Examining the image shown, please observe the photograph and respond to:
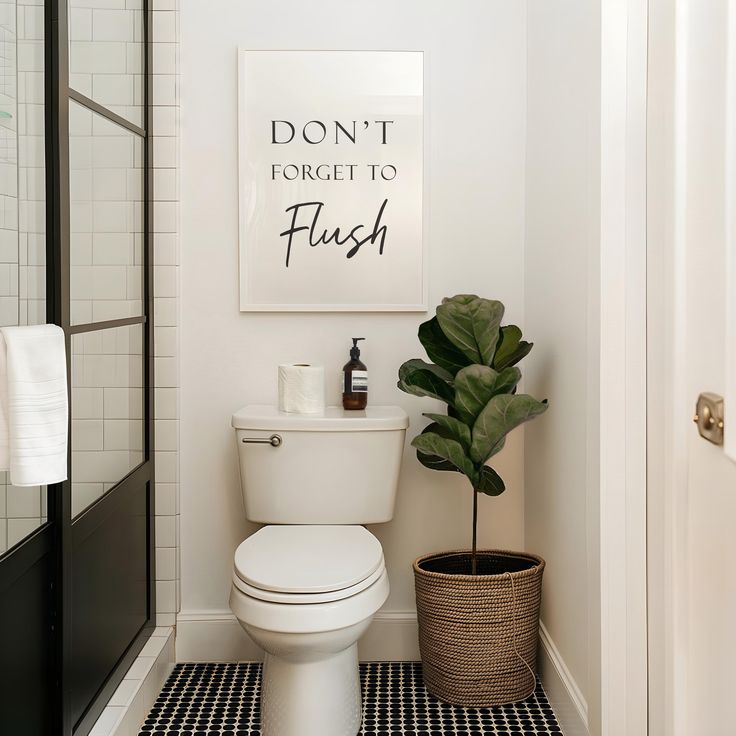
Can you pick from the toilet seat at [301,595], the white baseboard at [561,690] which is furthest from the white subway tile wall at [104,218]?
the white baseboard at [561,690]

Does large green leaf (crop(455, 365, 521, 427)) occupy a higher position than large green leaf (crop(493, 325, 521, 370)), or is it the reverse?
large green leaf (crop(493, 325, 521, 370))

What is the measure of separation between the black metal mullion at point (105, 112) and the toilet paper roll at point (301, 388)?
2.58 feet

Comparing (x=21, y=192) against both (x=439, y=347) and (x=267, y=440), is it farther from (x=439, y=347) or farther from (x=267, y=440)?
(x=439, y=347)

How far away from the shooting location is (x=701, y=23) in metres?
1.30

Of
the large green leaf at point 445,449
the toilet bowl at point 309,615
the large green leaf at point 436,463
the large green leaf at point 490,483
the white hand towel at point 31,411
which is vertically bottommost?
the toilet bowl at point 309,615

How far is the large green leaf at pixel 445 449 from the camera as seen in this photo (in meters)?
2.22

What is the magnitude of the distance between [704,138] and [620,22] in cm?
62

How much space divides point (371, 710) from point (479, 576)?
47 centimetres

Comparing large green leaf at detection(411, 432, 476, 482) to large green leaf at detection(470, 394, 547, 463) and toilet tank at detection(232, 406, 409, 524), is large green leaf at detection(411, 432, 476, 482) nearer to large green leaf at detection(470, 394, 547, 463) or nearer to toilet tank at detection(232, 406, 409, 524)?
large green leaf at detection(470, 394, 547, 463)

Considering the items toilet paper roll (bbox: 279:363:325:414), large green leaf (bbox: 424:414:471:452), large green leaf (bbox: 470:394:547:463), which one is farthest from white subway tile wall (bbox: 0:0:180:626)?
large green leaf (bbox: 470:394:547:463)

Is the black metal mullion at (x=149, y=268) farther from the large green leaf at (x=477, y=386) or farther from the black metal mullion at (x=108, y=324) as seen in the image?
the large green leaf at (x=477, y=386)

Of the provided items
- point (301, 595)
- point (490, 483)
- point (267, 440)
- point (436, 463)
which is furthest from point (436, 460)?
point (301, 595)

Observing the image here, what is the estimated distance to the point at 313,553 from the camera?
6.89 feet

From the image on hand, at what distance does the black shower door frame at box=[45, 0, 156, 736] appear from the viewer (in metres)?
1.76
